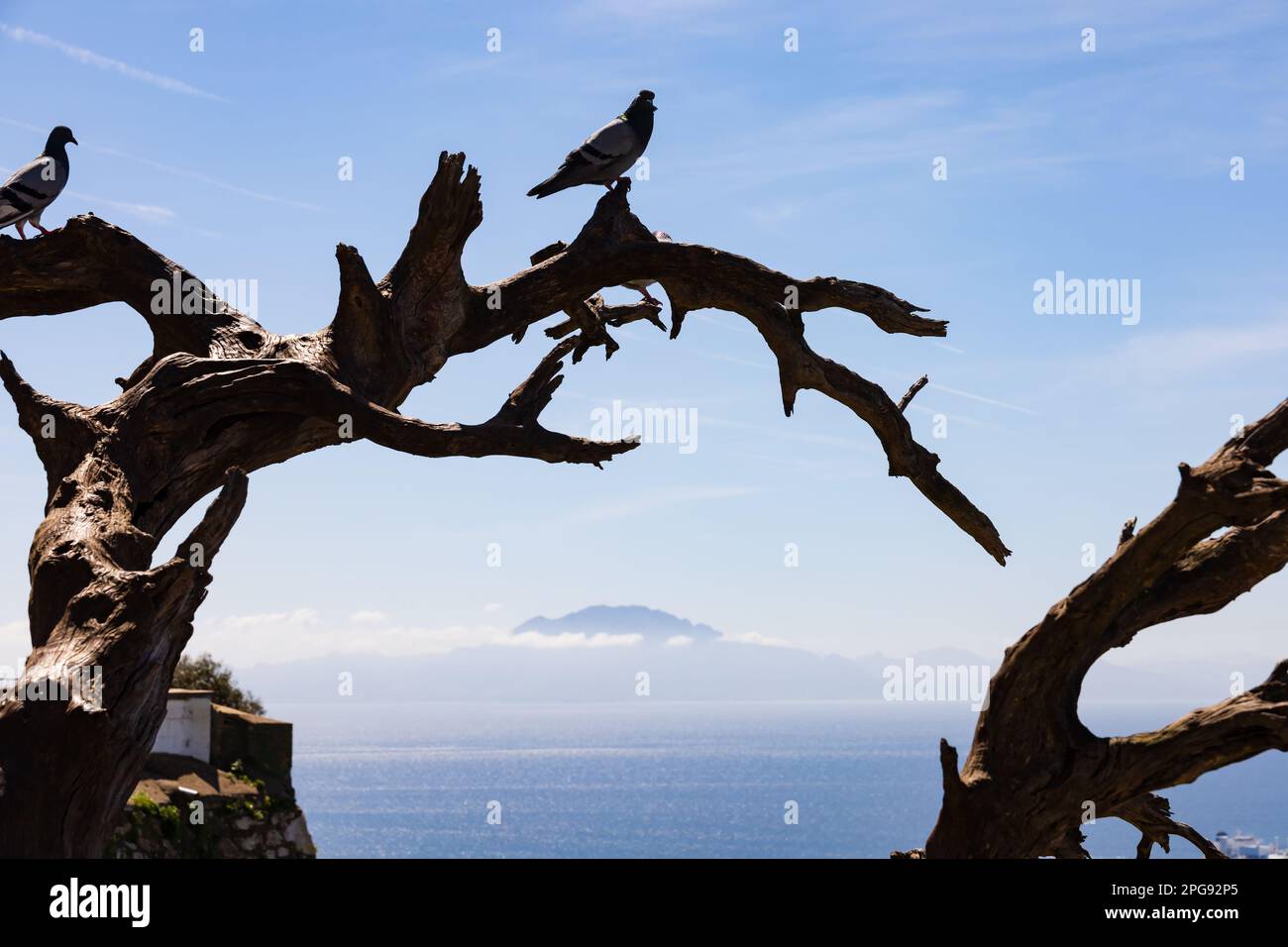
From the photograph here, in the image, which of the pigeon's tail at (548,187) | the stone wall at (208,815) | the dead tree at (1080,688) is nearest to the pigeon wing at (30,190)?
the pigeon's tail at (548,187)

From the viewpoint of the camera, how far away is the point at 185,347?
12539mm

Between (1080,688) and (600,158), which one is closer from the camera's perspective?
(1080,688)

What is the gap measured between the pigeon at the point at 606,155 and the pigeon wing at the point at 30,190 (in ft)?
14.4

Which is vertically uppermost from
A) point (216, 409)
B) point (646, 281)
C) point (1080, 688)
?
point (646, 281)

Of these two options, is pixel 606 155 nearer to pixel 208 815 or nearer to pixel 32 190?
pixel 32 190

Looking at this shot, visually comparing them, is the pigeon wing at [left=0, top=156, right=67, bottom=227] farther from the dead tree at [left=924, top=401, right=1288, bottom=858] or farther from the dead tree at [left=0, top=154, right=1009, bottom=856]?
the dead tree at [left=924, top=401, right=1288, bottom=858]

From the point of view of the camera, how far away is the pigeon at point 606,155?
43.0 feet

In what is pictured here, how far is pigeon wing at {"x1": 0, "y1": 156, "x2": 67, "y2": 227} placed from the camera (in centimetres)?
1231

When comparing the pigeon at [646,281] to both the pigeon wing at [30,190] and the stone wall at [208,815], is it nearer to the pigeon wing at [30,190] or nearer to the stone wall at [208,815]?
the pigeon wing at [30,190]

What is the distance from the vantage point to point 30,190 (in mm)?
12547

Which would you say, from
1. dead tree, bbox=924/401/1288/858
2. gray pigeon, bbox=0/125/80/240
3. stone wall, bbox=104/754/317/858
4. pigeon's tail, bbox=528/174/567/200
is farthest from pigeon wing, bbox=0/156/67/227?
dead tree, bbox=924/401/1288/858

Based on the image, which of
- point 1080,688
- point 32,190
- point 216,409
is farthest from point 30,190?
point 1080,688

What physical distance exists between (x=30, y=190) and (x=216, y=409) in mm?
3256
